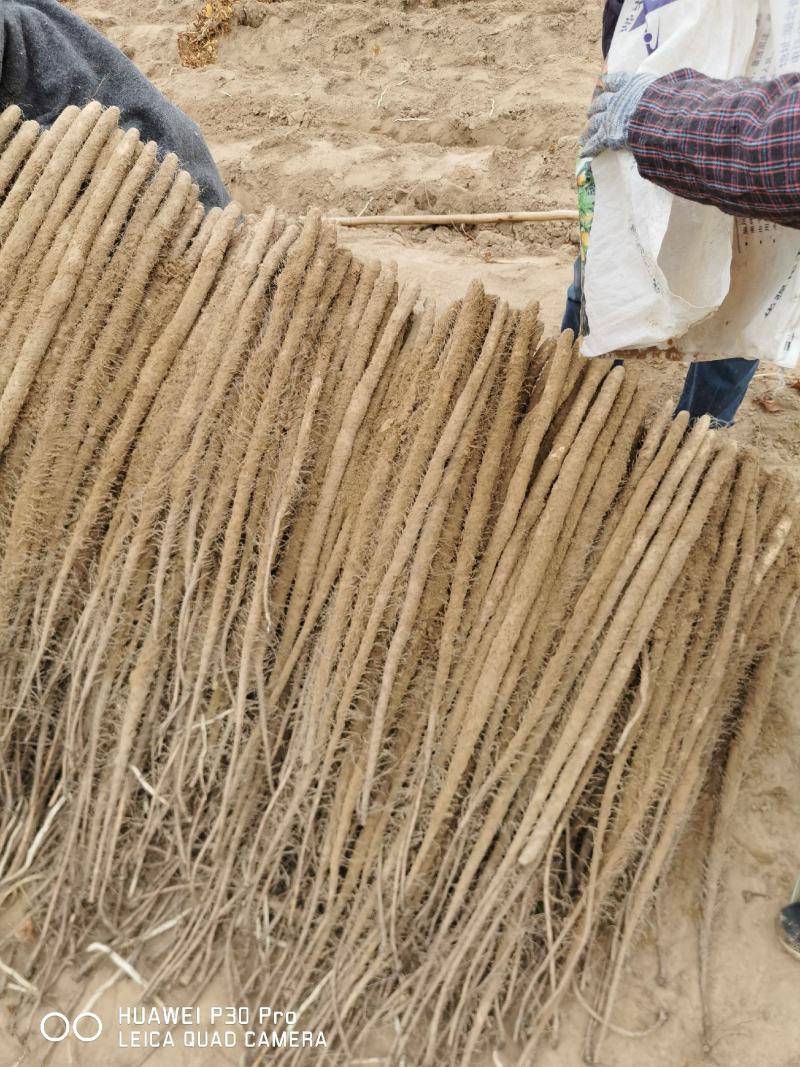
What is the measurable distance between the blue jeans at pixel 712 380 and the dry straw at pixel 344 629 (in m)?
0.66

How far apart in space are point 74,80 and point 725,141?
1.59m

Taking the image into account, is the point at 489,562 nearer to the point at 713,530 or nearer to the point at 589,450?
the point at 589,450

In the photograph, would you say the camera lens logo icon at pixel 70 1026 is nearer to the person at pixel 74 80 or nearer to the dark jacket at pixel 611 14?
the person at pixel 74 80

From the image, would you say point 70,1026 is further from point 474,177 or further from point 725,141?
point 474,177

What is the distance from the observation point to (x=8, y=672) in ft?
5.07

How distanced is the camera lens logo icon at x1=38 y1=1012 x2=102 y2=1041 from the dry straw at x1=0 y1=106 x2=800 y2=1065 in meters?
0.08

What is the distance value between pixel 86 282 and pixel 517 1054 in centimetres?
162

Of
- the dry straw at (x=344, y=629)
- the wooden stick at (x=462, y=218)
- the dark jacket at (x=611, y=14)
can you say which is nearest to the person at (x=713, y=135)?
the dry straw at (x=344, y=629)

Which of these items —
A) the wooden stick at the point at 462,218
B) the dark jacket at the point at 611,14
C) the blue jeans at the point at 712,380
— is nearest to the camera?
the dark jacket at the point at 611,14

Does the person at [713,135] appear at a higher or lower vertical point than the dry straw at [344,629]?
higher

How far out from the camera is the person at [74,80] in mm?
1887

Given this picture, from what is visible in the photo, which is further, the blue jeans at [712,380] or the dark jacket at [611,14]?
the blue jeans at [712,380]

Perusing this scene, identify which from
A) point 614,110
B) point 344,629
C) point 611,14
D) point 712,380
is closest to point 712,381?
point 712,380

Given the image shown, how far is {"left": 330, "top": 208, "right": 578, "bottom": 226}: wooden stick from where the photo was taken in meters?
3.32
